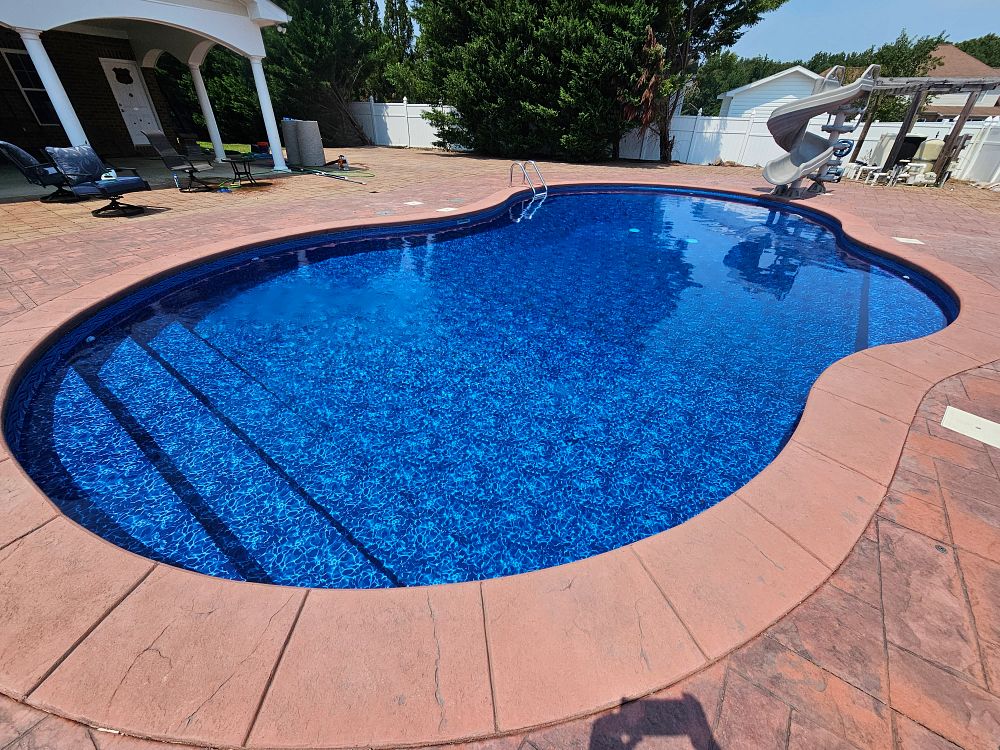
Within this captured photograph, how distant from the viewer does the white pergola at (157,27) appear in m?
8.59

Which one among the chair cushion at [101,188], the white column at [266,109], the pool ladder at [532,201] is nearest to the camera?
the chair cushion at [101,188]

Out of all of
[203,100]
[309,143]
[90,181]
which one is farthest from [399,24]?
[90,181]

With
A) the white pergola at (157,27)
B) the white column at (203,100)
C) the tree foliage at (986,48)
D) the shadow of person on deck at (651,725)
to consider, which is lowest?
the shadow of person on deck at (651,725)

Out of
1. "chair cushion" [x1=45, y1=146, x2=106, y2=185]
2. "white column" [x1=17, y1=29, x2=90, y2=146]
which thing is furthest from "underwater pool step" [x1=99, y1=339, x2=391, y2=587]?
"white column" [x1=17, y1=29, x2=90, y2=146]

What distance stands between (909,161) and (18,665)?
2236cm

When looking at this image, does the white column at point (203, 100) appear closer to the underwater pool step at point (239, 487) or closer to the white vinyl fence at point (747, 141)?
the white vinyl fence at point (747, 141)

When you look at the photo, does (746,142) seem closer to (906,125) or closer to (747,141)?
(747,141)

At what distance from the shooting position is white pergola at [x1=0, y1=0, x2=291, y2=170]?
8.59 m

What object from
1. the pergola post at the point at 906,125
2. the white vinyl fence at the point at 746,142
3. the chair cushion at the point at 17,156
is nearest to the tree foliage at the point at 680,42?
the white vinyl fence at the point at 746,142

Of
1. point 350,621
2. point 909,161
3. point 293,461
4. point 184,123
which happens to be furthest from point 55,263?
point 909,161

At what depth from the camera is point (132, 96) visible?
603 inches

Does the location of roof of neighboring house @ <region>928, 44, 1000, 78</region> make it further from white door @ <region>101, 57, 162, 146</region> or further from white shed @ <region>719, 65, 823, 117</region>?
white door @ <region>101, 57, 162, 146</region>

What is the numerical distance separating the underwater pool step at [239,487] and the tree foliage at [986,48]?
275ft

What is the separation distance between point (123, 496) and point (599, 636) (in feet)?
11.8
